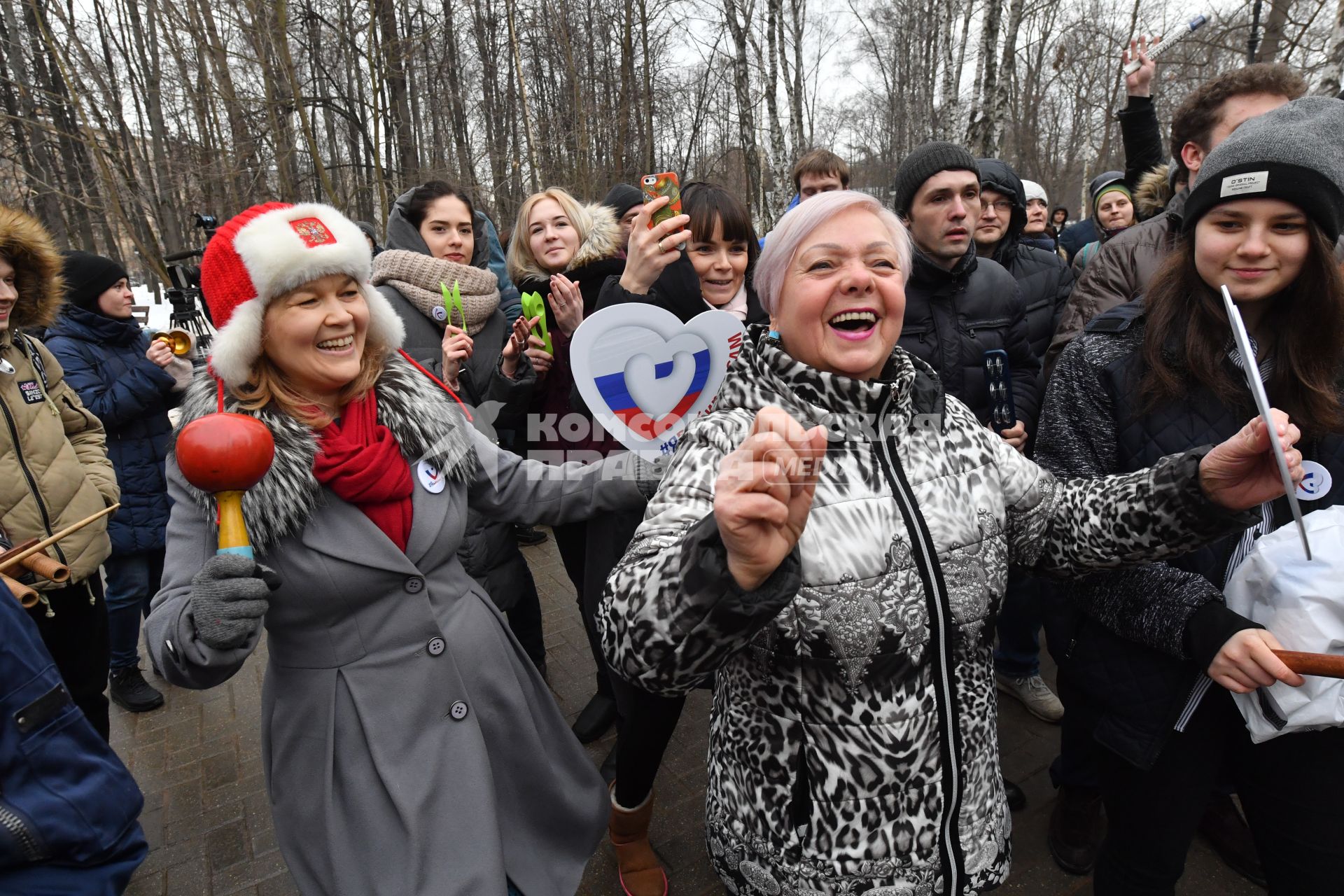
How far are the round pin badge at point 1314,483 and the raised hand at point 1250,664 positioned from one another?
38cm

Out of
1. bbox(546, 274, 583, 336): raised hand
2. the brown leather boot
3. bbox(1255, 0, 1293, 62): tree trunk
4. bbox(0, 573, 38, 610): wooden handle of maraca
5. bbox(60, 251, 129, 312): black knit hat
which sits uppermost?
bbox(1255, 0, 1293, 62): tree trunk

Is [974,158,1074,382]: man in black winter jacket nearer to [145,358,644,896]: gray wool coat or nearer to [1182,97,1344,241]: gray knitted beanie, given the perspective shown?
[1182,97,1344,241]: gray knitted beanie

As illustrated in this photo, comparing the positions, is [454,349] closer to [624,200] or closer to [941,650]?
[624,200]

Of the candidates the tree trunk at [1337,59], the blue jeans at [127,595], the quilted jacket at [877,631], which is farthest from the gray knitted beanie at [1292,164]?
the tree trunk at [1337,59]

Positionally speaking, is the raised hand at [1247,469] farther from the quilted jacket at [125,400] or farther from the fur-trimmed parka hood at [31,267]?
the quilted jacket at [125,400]

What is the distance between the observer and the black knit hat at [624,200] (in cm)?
396

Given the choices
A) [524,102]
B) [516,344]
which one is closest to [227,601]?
[516,344]

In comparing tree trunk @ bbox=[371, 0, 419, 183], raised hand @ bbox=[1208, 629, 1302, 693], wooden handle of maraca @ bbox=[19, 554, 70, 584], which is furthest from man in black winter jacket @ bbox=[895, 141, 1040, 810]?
tree trunk @ bbox=[371, 0, 419, 183]

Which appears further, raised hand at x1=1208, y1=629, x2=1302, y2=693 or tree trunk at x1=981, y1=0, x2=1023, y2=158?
tree trunk at x1=981, y1=0, x2=1023, y2=158

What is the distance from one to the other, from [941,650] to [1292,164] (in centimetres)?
133

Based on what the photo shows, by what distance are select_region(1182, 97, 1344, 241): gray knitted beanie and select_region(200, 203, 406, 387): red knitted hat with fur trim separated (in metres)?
2.06

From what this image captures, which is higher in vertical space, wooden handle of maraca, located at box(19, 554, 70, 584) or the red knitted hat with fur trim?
the red knitted hat with fur trim

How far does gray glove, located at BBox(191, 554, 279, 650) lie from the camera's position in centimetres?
126

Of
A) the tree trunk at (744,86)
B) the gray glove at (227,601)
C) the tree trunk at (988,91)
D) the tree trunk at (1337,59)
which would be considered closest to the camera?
the gray glove at (227,601)
